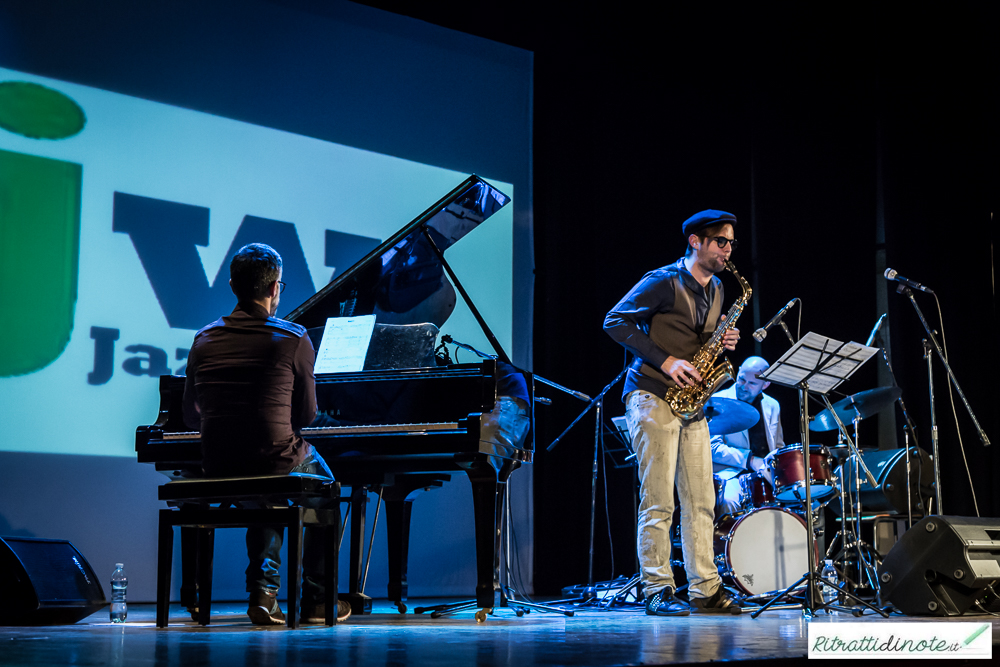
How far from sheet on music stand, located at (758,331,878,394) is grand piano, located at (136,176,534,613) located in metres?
1.02

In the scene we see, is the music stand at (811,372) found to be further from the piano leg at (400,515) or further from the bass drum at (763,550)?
the piano leg at (400,515)

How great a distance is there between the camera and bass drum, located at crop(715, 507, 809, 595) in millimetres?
5113

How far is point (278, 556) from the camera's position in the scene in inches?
145

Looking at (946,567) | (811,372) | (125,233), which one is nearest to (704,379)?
(811,372)

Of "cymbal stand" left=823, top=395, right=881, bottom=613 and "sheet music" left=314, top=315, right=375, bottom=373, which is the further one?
"cymbal stand" left=823, top=395, right=881, bottom=613

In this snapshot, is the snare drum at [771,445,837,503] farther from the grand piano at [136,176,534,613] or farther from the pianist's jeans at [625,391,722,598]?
the grand piano at [136,176,534,613]

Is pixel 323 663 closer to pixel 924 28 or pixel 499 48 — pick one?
pixel 499 48

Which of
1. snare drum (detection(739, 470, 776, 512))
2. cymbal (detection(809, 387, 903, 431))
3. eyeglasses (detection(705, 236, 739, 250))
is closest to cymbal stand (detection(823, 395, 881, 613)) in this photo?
cymbal (detection(809, 387, 903, 431))

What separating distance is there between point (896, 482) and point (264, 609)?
406cm

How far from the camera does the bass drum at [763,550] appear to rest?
511cm

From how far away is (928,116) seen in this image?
7242 mm

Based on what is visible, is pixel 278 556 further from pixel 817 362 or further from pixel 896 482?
pixel 896 482

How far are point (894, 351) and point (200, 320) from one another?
465 cm

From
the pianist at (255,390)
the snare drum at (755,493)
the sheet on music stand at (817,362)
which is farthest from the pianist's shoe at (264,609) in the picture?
the snare drum at (755,493)
